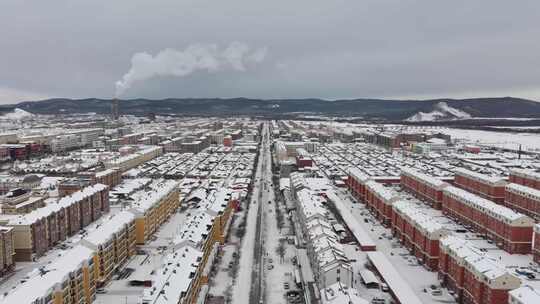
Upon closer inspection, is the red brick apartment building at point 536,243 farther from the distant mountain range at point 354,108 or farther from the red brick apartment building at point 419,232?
the distant mountain range at point 354,108

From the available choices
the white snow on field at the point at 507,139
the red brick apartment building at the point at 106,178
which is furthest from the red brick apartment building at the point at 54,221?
the white snow on field at the point at 507,139

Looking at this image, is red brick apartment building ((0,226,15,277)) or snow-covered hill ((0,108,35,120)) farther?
snow-covered hill ((0,108,35,120))

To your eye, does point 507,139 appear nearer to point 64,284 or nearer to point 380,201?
point 380,201

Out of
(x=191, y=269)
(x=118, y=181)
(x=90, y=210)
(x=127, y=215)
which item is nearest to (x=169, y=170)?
(x=118, y=181)

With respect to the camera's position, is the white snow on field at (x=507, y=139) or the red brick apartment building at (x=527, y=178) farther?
the white snow on field at (x=507, y=139)

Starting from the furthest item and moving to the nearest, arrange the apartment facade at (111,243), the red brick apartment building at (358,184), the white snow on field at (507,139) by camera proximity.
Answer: the white snow on field at (507,139) < the red brick apartment building at (358,184) < the apartment facade at (111,243)

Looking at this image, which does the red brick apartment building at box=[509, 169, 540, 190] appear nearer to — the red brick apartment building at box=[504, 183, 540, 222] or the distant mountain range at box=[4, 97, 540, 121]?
the red brick apartment building at box=[504, 183, 540, 222]

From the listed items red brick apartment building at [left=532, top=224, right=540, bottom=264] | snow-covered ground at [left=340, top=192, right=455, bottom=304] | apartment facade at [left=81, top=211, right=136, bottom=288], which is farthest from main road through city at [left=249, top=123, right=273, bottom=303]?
red brick apartment building at [left=532, top=224, right=540, bottom=264]
